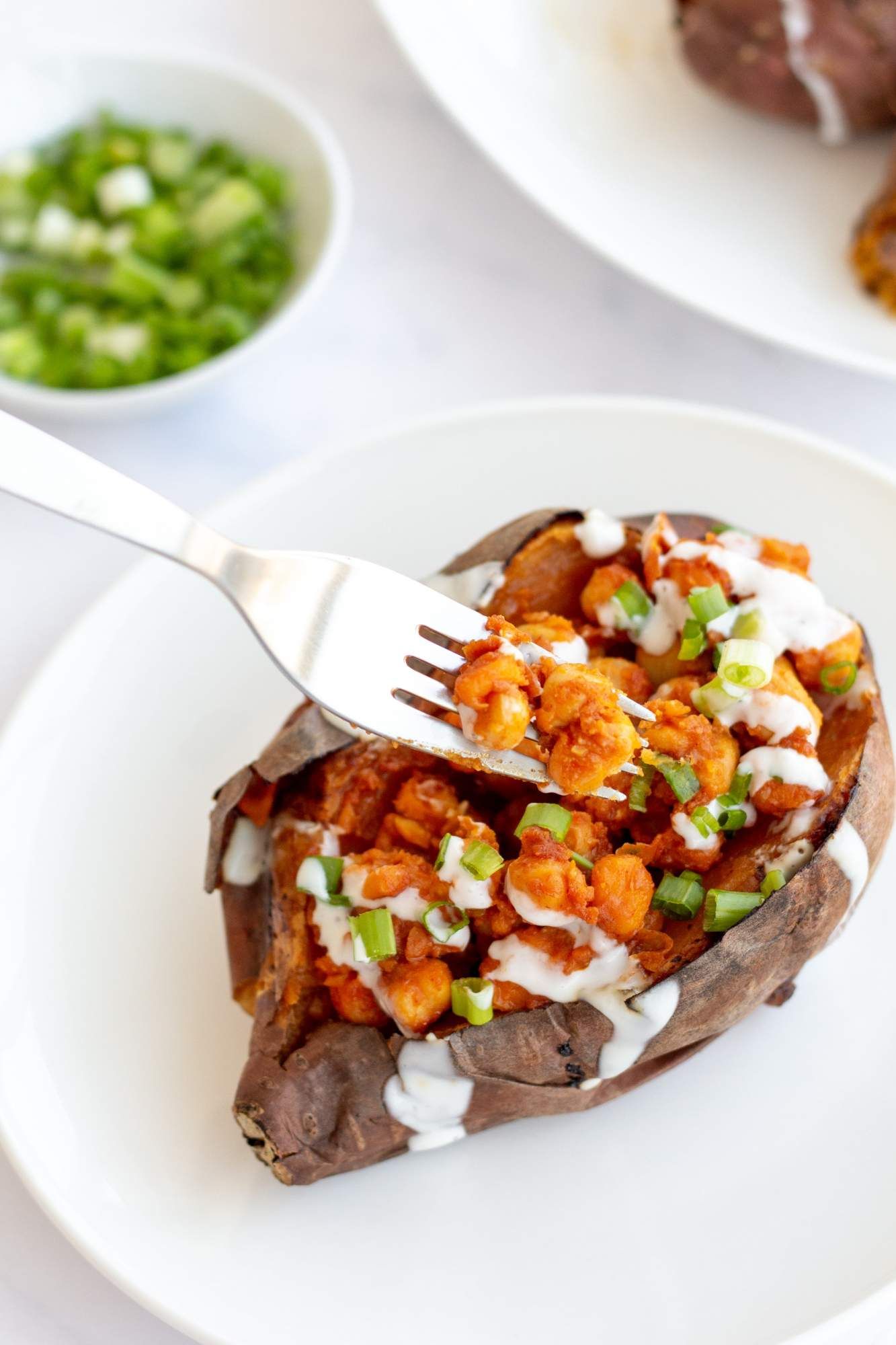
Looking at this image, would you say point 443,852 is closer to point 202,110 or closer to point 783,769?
point 783,769

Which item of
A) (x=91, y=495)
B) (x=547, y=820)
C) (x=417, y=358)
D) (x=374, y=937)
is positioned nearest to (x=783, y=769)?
(x=547, y=820)

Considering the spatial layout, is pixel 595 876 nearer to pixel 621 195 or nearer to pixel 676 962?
pixel 676 962

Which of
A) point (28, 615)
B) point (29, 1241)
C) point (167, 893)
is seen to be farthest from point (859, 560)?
point (29, 1241)

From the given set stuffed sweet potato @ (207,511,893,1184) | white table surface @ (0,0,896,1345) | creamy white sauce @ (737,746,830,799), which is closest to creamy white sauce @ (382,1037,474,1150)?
stuffed sweet potato @ (207,511,893,1184)

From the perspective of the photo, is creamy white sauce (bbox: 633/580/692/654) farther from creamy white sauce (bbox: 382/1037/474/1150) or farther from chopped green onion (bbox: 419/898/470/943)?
creamy white sauce (bbox: 382/1037/474/1150)

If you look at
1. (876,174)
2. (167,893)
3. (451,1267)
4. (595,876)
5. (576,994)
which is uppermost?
(876,174)

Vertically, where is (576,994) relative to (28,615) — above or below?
above
